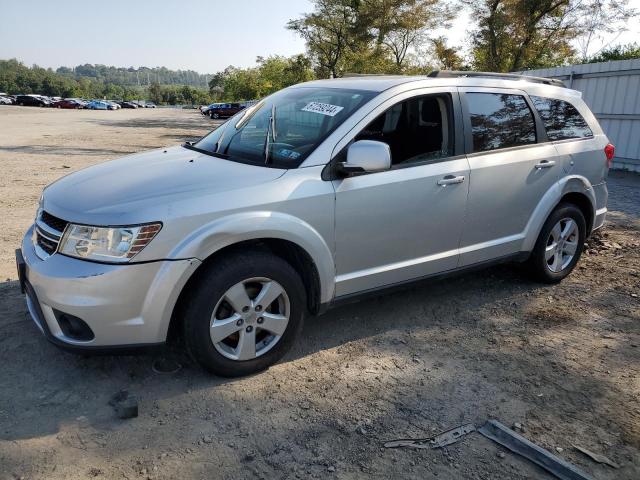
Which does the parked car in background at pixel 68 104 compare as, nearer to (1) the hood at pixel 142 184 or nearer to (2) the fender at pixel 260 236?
(1) the hood at pixel 142 184

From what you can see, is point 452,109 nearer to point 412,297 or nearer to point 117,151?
point 412,297

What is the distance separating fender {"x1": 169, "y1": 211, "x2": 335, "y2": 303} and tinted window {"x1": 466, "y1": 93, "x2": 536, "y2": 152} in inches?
62.4

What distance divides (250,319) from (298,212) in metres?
0.70

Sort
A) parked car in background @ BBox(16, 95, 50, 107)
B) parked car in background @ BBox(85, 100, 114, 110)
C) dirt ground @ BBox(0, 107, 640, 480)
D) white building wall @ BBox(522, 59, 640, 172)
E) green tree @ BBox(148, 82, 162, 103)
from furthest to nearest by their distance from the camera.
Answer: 1. green tree @ BBox(148, 82, 162, 103)
2. parked car in background @ BBox(85, 100, 114, 110)
3. parked car in background @ BBox(16, 95, 50, 107)
4. white building wall @ BBox(522, 59, 640, 172)
5. dirt ground @ BBox(0, 107, 640, 480)

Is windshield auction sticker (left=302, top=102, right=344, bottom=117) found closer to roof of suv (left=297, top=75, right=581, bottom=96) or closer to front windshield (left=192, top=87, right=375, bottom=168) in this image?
front windshield (left=192, top=87, right=375, bottom=168)

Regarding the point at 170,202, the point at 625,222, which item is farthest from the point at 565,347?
the point at 625,222

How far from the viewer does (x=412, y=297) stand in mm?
4488

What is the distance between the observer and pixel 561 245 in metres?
4.77

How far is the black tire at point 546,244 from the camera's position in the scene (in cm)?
456

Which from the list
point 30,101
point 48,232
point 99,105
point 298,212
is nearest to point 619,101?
point 298,212

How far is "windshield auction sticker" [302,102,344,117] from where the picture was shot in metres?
3.56

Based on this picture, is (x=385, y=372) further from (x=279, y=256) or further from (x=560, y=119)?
(x=560, y=119)

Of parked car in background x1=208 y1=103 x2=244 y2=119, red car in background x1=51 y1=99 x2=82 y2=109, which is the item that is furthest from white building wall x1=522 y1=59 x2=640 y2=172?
red car in background x1=51 y1=99 x2=82 y2=109

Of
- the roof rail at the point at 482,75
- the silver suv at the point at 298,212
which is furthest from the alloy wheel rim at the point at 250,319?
the roof rail at the point at 482,75
